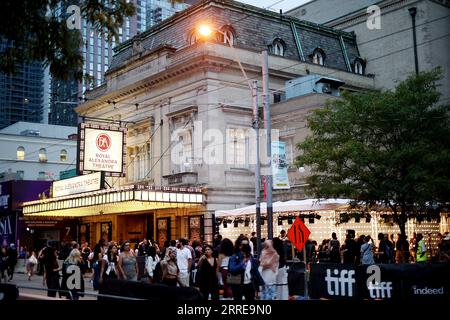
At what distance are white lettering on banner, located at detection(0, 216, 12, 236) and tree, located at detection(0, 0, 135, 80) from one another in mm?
35012

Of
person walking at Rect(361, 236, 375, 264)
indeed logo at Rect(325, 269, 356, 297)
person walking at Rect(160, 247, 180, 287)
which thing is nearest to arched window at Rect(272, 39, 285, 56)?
person walking at Rect(361, 236, 375, 264)

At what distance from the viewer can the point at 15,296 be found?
10.5 meters

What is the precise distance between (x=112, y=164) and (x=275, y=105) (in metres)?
10.1

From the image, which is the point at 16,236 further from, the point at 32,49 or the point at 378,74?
the point at 32,49

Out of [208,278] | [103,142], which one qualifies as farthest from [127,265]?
[103,142]

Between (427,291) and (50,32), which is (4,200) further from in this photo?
(427,291)

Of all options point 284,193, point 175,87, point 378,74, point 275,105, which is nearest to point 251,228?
point 284,193

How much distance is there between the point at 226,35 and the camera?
3481cm

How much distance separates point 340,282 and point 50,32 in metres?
9.20

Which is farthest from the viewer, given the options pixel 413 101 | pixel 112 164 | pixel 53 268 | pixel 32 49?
pixel 112 164

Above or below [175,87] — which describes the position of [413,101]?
below

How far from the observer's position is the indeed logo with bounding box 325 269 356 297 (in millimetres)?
14539
